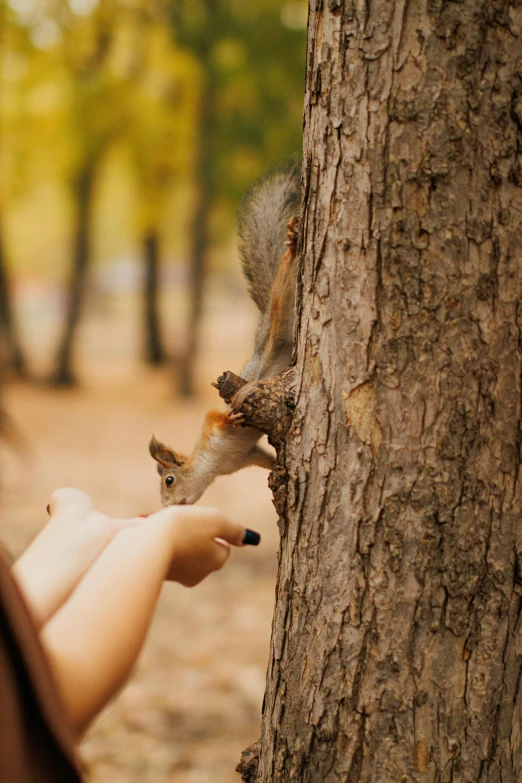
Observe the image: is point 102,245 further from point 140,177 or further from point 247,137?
point 247,137

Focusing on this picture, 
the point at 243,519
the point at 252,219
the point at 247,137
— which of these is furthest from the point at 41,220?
the point at 252,219

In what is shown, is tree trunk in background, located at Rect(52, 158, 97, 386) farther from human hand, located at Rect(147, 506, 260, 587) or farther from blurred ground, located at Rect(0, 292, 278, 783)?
human hand, located at Rect(147, 506, 260, 587)

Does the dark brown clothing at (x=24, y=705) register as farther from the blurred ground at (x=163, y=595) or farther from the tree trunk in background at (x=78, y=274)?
the tree trunk in background at (x=78, y=274)

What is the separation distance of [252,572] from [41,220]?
15.7 m

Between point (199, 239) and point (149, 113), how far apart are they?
175 centimetres

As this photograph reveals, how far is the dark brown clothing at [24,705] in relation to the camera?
884 mm

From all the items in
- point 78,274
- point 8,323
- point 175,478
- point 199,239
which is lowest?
point 175,478

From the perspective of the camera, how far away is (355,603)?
4.25 feet

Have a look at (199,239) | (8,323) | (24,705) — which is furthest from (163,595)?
(8,323)

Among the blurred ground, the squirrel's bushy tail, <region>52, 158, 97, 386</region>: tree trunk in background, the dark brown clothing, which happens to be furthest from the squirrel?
<region>52, 158, 97, 386</region>: tree trunk in background

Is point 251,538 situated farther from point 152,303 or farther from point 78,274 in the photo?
point 152,303

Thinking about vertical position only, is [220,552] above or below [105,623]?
above

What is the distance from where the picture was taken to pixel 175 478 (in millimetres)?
2346

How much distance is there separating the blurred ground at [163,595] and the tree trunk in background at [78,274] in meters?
0.44
